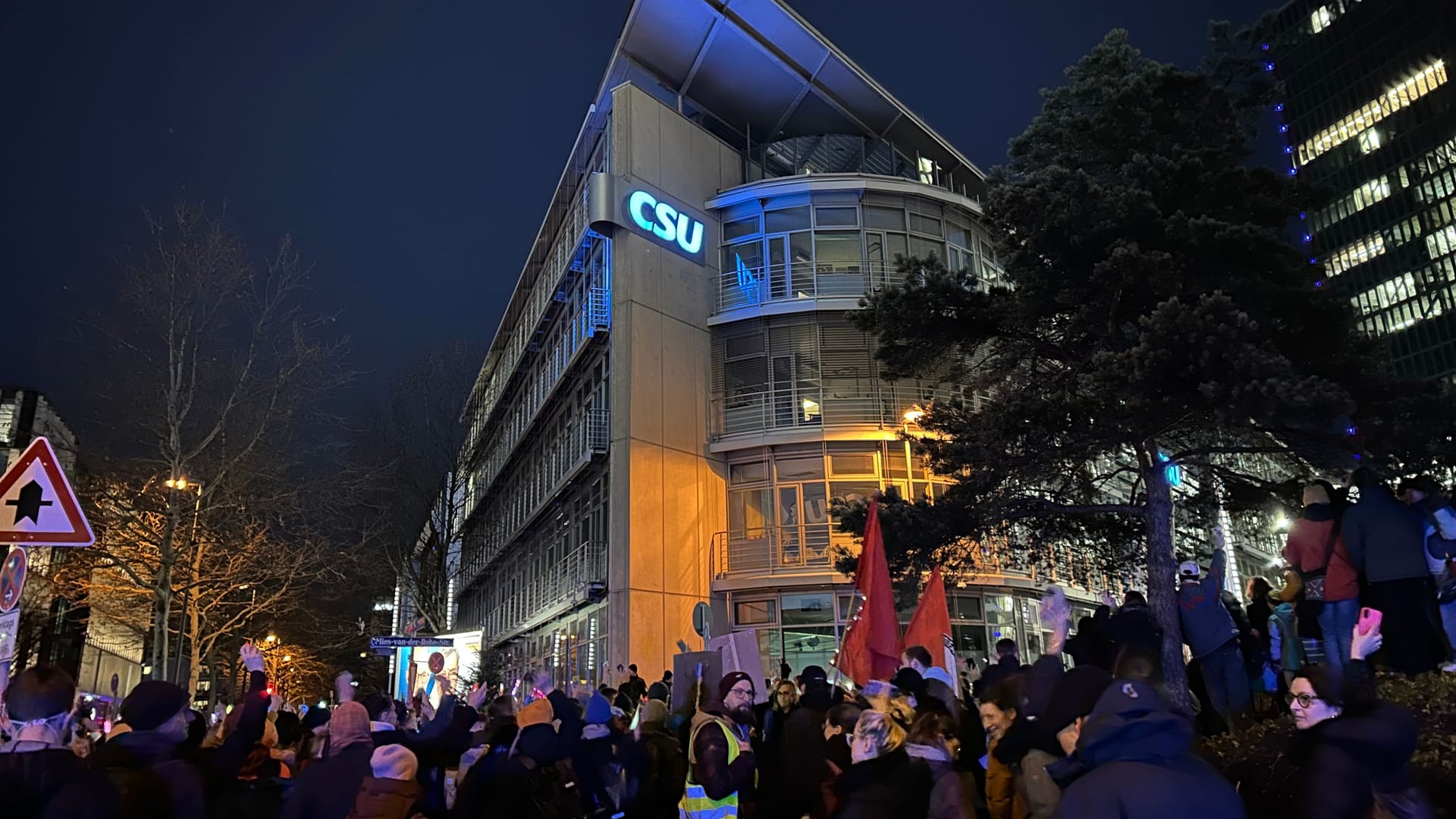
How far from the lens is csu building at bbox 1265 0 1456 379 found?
290 feet

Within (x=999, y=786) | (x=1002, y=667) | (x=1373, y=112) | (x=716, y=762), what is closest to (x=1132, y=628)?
(x=1002, y=667)

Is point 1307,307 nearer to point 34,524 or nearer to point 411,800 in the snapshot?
point 411,800

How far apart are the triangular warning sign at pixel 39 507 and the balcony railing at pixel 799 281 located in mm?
20669

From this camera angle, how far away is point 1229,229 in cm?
1378

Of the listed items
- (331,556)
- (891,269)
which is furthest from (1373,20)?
(331,556)

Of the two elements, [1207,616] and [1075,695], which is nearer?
[1075,695]

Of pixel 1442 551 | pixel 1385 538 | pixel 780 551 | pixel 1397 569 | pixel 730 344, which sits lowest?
pixel 1397 569

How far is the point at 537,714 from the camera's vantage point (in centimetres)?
652

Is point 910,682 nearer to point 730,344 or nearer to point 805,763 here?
point 805,763

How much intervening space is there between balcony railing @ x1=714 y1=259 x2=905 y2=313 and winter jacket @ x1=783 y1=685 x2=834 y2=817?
65.4ft

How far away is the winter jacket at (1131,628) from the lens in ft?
A: 26.6

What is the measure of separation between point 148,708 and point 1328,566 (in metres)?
8.74

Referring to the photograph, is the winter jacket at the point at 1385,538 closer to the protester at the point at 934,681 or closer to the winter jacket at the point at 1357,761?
the protester at the point at 934,681

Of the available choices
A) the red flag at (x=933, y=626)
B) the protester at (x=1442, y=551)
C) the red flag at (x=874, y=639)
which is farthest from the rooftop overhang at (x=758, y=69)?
the protester at (x=1442, y=551)
